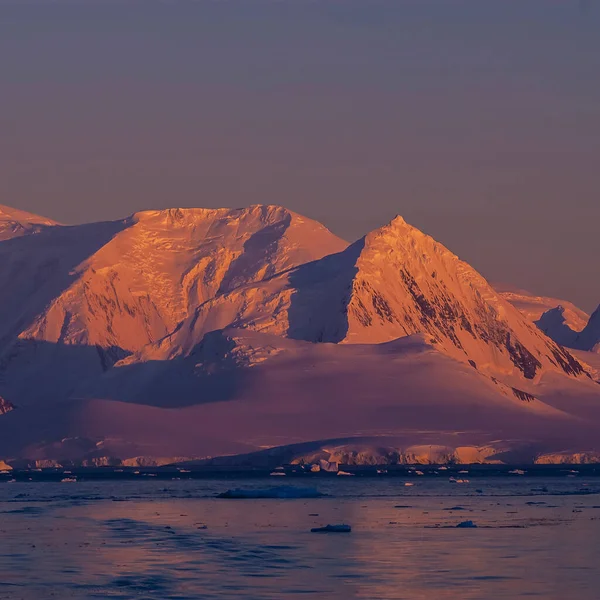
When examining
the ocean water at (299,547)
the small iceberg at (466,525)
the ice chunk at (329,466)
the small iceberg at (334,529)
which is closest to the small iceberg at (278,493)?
the ocean water at (299,547)

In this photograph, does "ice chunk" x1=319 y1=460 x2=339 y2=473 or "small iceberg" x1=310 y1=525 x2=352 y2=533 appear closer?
"small iceberg" x1=310 y1=525 x2=352 y2=533

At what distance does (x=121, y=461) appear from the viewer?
18100cm

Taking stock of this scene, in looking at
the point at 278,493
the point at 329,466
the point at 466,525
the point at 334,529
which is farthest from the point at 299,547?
the point at 329,466

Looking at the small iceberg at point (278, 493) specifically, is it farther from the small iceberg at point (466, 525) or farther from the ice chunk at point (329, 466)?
the ice chunk at point (329, 466)

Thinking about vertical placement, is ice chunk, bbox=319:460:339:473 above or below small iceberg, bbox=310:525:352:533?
above

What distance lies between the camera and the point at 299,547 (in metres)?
67.2

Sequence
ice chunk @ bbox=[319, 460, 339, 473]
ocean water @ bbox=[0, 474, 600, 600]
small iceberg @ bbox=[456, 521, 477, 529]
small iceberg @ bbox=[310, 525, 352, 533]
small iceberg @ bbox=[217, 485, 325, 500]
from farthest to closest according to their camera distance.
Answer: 1. ice chunk @ bbox=[319, 460, 339, 473]
2. small iceberg @ bbox=[217, 485, 325, 500]
3. small iceberg @ bbox=[456, 521, 477, 529]
4. small iceberg @ bbox=[310, 525, 352, 533]
5. ocean water @ bbox=[0, 474, 600, 600]

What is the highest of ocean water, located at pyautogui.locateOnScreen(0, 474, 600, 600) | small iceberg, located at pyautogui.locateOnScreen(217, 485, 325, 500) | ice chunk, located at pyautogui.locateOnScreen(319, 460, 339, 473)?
ice chunk, located at pyautogui.locateOnScreen(319, 460, 339, 473)

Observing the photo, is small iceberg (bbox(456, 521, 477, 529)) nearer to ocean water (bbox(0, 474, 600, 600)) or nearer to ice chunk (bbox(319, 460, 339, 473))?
ocean water (bbox(0, 474, 600, 600))

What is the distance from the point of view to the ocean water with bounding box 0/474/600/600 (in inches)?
2135

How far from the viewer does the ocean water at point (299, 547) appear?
5422cm

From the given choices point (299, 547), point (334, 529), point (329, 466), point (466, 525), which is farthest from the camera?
point (329, 466)

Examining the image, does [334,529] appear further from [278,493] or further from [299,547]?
[278,493]

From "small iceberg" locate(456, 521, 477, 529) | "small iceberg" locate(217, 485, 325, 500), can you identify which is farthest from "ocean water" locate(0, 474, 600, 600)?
"small iceberg" locate(456, 521, 477, 529)
